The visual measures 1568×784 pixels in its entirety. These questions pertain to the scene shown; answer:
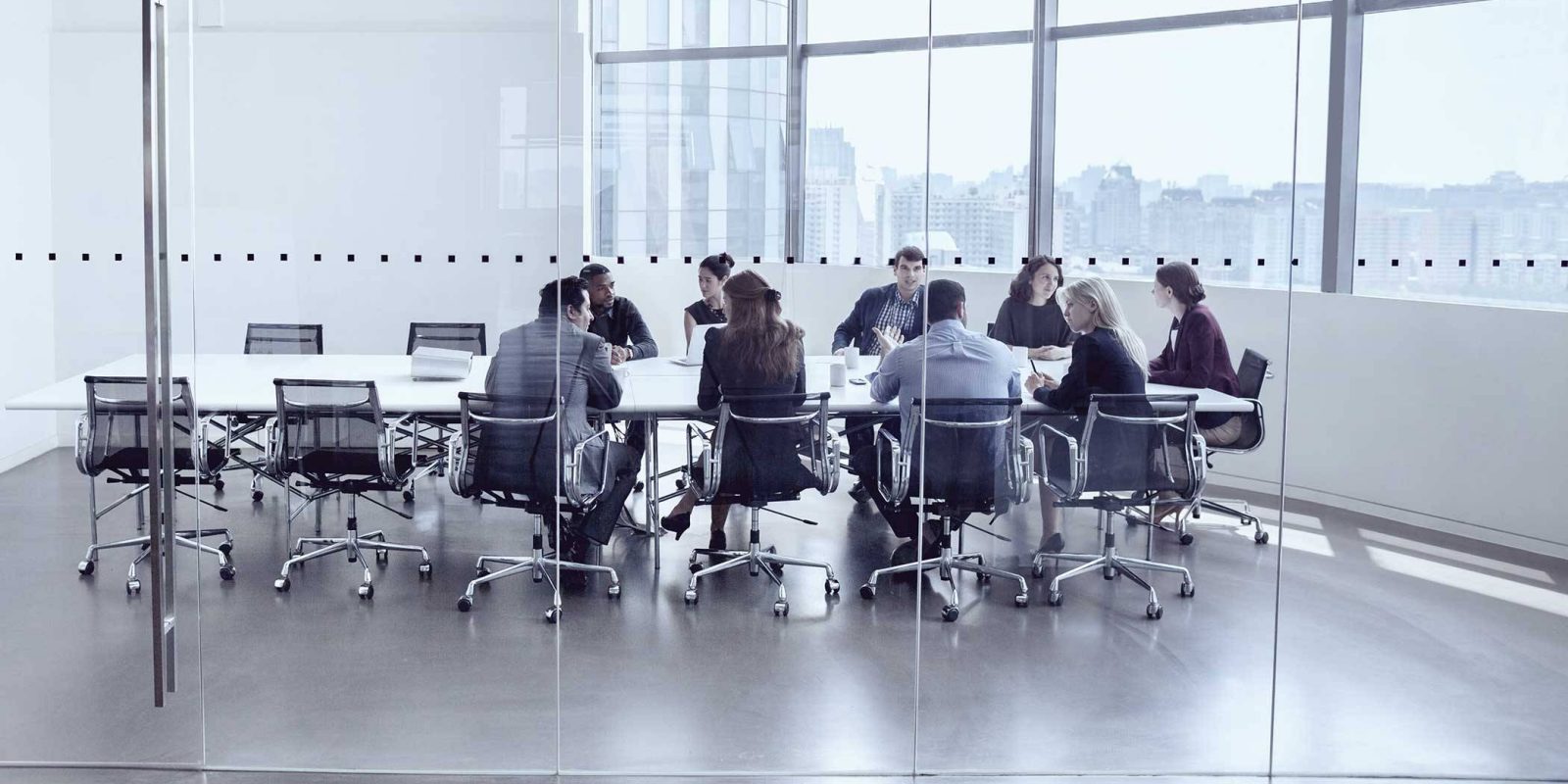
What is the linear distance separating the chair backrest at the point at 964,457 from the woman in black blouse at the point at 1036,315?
0.72 ft

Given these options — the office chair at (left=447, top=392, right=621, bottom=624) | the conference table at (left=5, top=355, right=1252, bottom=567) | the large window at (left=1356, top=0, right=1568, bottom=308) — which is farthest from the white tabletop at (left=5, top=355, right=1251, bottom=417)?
the large window at (left=1356, top=0, right=1568, bottom=308)

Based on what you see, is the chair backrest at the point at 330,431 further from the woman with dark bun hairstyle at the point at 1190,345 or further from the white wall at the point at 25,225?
the woman with dark bun hairstyle at the point at 1190,345

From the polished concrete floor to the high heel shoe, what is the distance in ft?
0.13

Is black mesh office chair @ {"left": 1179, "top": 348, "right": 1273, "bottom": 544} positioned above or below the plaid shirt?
below

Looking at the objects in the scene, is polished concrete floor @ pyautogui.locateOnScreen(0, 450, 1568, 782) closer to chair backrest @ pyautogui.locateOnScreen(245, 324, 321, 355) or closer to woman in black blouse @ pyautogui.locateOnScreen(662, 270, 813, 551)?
woman in black blouse @ pyautogui.locateOnScreen(662, 270, 813, 551)

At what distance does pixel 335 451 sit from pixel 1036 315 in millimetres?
2112

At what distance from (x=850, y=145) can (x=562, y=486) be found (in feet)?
4.30

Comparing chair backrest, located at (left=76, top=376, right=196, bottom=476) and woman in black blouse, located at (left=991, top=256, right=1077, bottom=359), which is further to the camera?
chair backrest, located at (left=76, top=376, right=196, bottom=476)

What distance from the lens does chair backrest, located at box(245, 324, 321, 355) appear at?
12.4 feet

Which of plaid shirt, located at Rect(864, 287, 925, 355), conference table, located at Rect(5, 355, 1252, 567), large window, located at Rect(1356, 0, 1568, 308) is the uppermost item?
large window, located at Rect(1356, 0, 1568, 308)

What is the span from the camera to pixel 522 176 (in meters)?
3.74

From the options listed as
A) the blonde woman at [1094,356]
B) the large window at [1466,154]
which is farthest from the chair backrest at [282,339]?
the large window at [1466,154]

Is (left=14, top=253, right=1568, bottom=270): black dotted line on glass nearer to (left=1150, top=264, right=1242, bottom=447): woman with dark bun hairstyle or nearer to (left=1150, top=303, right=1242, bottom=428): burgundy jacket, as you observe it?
(left=1150, top=264, right=1242, bottom=447): woman with dark bun hairstyle

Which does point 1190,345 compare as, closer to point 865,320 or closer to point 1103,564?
point 1103,564
